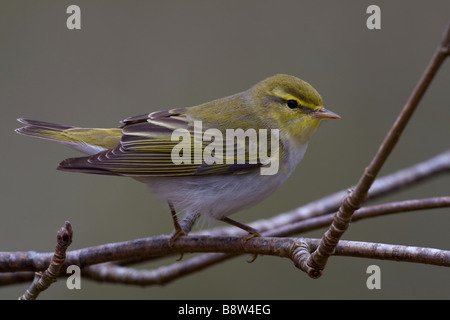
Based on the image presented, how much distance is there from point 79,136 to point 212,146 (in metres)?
0.93

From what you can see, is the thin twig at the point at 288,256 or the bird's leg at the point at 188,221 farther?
the bird's leg at the point at 188,221

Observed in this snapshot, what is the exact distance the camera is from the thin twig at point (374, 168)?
1.48 m

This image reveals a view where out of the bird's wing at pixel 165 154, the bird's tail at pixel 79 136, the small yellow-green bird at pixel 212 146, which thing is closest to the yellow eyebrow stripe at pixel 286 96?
the small yellow-green bird at pixel 212 146

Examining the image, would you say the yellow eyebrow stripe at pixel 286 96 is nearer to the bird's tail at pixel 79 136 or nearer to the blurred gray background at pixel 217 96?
the bird's tail at pixel 79 136

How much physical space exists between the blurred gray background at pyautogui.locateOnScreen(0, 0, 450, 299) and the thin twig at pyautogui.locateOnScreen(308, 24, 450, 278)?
3.28m

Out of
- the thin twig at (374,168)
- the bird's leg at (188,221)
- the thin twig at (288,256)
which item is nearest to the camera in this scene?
the thin twig at (374,168)

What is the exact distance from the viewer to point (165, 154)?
349 centimetres

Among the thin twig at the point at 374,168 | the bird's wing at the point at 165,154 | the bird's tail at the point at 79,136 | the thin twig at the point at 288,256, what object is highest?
the bird's tail at the point at 79,136

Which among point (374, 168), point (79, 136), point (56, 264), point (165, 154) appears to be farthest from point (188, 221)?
point (374, 168)

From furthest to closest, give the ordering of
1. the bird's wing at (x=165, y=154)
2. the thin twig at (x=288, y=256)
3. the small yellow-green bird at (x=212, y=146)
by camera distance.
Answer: the small yellow-green bird at (x=212, y=146), the bird's wing at (x=165, y=154), the thin twig at (x=288, y=256)

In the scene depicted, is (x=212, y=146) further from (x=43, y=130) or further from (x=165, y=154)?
(x=43, y=130)

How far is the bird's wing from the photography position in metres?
3.28

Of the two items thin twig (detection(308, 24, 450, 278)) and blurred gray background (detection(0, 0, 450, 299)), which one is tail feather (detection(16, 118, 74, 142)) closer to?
blurred gray background (detection(0, 0, 450, 299))

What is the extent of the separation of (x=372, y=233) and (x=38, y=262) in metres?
3.61
